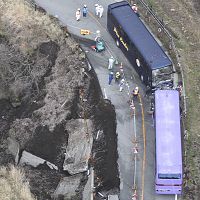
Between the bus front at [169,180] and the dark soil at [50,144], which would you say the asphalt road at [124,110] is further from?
the dark soil at [50,144]

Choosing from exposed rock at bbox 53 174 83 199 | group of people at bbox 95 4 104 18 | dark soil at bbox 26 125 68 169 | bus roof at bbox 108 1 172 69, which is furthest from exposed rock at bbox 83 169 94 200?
group of people at bbox 95 4 104 18

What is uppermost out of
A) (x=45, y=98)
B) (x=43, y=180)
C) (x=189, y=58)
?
(x=189, y=58)

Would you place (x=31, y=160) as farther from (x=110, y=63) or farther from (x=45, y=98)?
(x=110, y=63)

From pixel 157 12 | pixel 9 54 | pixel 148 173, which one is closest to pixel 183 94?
pixel 148 173

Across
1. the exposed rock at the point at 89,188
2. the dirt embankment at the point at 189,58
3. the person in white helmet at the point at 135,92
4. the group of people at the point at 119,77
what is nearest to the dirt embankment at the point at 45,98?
the exposed rock at the point at 89,188

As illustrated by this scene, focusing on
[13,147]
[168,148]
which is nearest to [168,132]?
[168,148]

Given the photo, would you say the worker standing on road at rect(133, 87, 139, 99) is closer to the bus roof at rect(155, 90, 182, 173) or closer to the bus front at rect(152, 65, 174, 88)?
the bus front at rect(152, 65, 174, 88)
